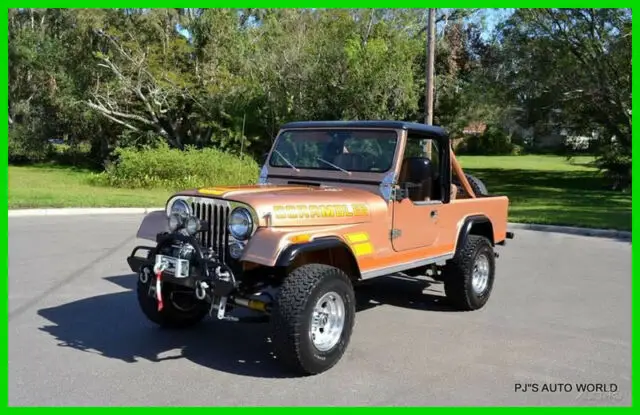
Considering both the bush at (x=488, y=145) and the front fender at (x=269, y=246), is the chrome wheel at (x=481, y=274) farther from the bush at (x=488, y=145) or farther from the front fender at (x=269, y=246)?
the bush at (x=488, y=145)

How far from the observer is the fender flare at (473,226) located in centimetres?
633

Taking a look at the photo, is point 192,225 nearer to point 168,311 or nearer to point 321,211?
point 321,211

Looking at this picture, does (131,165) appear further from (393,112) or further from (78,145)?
(78,145)

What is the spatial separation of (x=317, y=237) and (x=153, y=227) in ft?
5.15

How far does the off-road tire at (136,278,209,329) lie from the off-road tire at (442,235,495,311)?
97.2 inches

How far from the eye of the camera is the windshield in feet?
18.5

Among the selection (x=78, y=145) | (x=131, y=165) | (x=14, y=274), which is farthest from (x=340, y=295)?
(x=78, y=145)

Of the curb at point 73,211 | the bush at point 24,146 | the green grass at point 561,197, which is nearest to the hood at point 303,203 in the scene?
the green grass at point 561,197

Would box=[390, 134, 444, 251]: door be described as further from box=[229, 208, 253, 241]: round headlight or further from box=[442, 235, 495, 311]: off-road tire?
box=[229, 208, 253, 241]: round headlight

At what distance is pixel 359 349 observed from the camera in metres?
5.13

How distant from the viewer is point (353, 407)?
3988mm

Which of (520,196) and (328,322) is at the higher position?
(520,196)

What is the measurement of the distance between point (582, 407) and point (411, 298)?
2.92m

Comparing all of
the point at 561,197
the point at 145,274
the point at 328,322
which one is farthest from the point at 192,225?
the point at 561,197
